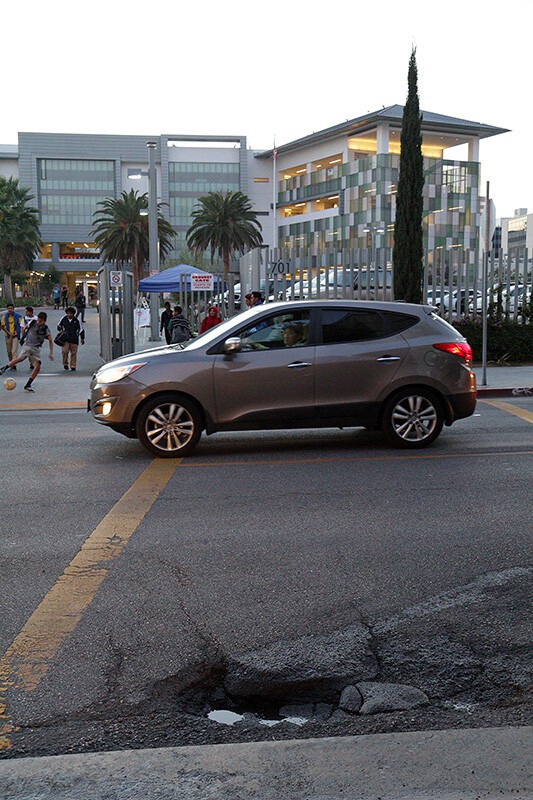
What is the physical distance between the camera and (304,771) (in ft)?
10.5

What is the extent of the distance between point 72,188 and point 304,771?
393ft

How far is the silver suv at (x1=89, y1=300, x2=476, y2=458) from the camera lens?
9.73 metres

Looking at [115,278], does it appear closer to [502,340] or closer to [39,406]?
[39,406]

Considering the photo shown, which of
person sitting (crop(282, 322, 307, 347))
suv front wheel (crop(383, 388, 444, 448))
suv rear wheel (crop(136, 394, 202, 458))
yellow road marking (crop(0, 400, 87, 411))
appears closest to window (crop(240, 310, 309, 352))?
person sitting (crop(282, 322, 307, 347))

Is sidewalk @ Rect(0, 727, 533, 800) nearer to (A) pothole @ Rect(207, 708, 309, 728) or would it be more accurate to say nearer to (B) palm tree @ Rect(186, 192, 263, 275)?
(A) pothole @ Rect(207, 708, 309, 728)

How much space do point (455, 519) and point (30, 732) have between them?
13.7ft

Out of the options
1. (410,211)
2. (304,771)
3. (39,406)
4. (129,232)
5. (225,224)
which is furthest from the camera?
(225,224)

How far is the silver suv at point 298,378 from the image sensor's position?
383 inches

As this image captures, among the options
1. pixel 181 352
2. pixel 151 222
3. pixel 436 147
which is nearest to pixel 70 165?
pixel 436 147

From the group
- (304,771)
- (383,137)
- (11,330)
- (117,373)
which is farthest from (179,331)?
(383,137)

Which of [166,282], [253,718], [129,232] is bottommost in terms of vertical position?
[253,718]

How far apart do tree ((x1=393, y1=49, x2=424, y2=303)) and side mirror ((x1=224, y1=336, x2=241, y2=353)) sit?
13935 millimetres

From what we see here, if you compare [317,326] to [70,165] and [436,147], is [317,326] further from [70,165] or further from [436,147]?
[70,165]

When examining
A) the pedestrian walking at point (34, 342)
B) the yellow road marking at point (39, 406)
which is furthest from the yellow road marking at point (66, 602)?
the pedestrian walking at point (34, 342)
